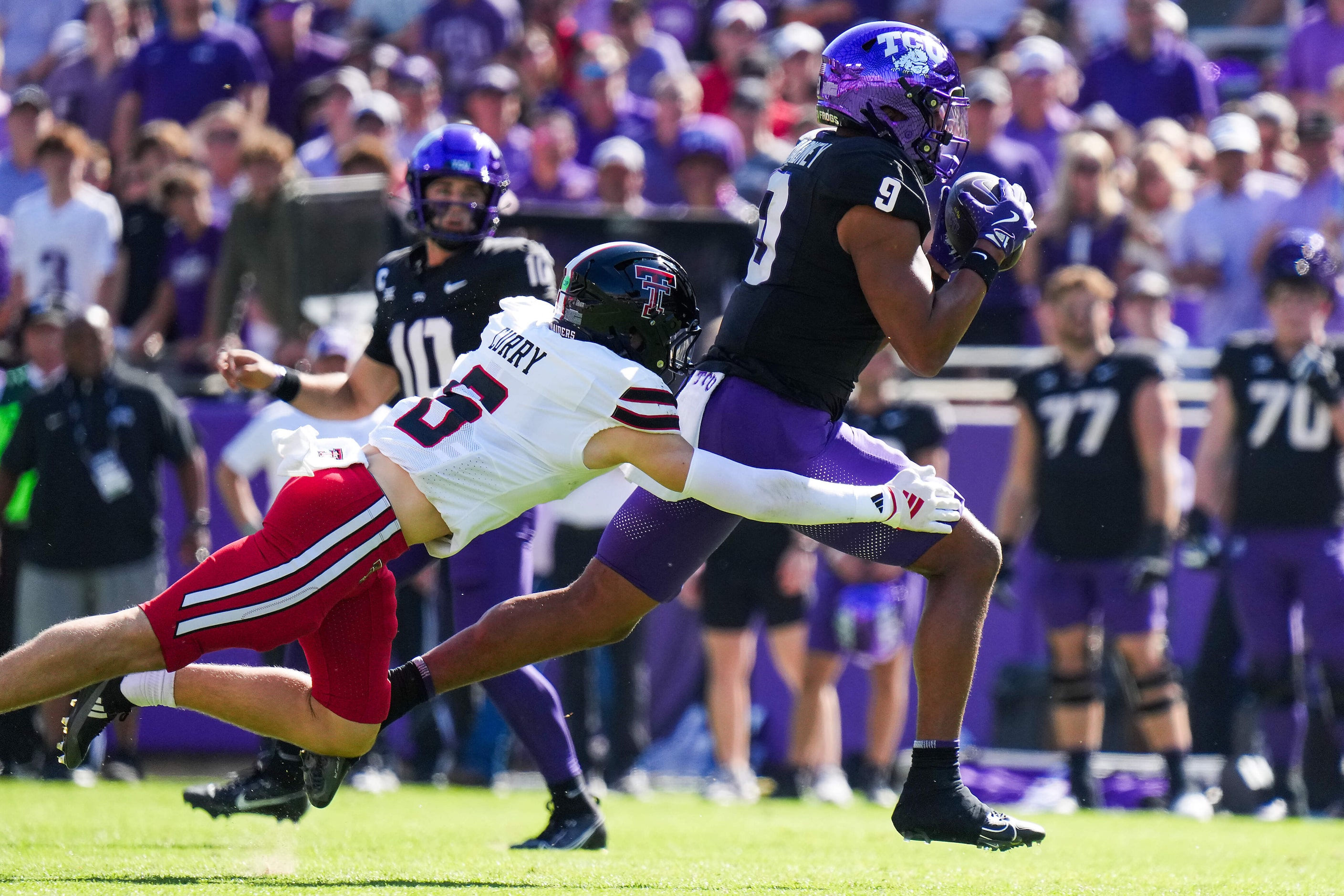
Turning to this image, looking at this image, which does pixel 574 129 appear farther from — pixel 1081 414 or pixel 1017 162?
pixel 1081 414

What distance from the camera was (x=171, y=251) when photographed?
9.92 meters

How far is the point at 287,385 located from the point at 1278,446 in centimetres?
450

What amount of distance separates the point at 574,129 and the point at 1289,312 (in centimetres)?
480

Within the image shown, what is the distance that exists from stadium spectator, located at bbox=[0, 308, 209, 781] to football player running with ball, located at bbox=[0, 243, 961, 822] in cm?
375

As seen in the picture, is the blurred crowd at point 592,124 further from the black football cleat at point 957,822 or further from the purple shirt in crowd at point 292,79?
the black football cleat at point 957,822

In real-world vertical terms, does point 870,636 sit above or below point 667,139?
below

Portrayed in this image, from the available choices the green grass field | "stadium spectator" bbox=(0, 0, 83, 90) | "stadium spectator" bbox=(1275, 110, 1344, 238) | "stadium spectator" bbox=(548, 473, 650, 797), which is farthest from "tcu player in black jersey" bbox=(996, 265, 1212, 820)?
"stadium spectator" bbox=(0, 0, 83, 90)

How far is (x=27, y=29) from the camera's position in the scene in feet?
41.3

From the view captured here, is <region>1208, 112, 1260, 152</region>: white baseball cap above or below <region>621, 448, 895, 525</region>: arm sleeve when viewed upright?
above

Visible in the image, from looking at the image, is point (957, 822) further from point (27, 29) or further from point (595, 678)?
point (27, 29)

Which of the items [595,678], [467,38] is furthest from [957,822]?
[467,38]

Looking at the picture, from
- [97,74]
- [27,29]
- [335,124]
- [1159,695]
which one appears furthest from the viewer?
[27,29]

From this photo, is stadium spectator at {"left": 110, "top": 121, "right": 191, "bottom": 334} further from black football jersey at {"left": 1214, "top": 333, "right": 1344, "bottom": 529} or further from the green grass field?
black football jersey at {"left": 1214, "top": 333, "right": 1344, "bottom": 529}

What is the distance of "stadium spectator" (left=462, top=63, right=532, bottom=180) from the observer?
10633mm
